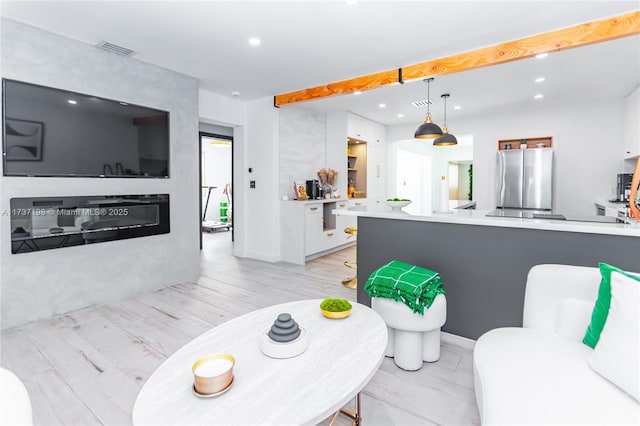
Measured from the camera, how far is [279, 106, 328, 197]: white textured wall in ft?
16.9

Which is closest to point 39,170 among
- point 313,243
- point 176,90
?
point 176,90

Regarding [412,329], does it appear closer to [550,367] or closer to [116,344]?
[550,367]

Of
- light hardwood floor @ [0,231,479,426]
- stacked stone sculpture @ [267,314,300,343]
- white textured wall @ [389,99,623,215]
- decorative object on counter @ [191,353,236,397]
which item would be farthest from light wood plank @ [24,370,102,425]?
white textured wall @ [389,99,623,215]

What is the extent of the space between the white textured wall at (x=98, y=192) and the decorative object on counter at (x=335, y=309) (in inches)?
108

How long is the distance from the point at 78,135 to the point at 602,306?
410 centimetres

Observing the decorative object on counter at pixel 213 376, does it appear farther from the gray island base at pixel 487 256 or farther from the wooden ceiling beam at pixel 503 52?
the wooden ceiling beam at pixel 503 52

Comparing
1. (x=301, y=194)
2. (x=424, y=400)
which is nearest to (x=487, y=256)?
(x=424, y=400)

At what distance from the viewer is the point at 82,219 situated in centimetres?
312

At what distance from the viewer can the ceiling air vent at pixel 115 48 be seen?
3082 millimetres

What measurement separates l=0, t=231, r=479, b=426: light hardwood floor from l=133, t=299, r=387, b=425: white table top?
537 mm

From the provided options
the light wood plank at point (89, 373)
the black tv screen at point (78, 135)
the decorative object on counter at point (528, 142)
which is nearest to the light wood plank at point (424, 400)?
the light wood plank at point (89, 373)

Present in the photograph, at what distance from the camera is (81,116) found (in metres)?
3.09

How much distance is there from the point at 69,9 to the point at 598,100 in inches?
273

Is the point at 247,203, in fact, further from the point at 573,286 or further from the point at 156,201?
the point at 573,286
